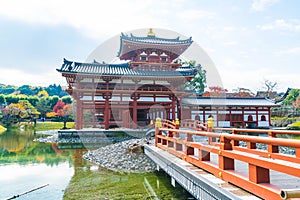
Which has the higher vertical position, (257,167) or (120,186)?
(257,167)

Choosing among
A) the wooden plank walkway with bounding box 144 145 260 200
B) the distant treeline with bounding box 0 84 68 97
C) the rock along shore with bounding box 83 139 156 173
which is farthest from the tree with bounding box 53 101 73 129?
the distant treeline with bounding box 0 84 68 97

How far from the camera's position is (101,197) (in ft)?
23.3

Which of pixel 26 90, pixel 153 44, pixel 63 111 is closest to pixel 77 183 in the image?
pixel 153 44

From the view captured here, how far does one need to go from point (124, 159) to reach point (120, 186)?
3.37m

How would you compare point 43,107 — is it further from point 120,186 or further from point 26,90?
point 26,90

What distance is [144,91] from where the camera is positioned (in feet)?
71.8

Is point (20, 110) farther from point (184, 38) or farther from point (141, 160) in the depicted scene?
point (141, 160)

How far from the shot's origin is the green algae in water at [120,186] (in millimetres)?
7250

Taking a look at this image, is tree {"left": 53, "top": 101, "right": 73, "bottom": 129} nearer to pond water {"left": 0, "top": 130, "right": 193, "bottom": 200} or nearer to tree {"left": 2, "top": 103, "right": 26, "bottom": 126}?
tree {"left": 2, "top": 103, "right": 26, "bottom": 126}

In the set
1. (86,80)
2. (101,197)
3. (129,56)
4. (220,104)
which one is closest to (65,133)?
(86,80)

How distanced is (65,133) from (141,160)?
1168 cm

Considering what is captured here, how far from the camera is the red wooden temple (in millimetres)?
21266

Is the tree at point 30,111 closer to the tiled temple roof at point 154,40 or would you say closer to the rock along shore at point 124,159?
the tiled temple roof at point 154,40

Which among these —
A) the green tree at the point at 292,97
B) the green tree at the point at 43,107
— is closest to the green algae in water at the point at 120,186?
the green tree at the point at 292,97
